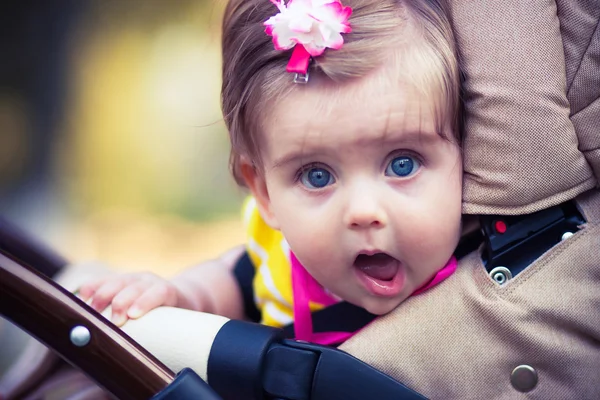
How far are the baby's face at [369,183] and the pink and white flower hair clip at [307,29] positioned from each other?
0.13ft

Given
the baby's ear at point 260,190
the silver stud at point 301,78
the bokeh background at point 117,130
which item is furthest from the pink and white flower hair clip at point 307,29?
the bokeh background at point 117,130

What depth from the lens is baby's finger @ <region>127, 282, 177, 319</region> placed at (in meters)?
1.07

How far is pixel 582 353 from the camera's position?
0.95m

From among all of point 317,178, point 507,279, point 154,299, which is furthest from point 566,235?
point 154,299

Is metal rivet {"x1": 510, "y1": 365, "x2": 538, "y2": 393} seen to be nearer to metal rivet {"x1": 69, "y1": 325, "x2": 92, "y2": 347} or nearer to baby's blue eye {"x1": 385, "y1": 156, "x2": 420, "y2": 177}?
baby's blue eye {"x1": 385, "y1": 156, "x2": 420, "y2": 177}

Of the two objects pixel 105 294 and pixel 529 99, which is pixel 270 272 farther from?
pixel 529 99

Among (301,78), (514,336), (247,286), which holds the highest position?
(301,78)

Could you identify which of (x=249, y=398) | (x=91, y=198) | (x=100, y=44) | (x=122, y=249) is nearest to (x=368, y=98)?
(x=249, y=398)

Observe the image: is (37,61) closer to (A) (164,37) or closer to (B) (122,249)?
(A) (164,37)

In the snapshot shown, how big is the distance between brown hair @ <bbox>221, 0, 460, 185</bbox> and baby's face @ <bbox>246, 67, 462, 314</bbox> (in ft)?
0.07

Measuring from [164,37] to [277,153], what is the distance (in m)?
2.18

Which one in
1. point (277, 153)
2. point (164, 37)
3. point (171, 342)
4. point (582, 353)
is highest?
point (277, 153)

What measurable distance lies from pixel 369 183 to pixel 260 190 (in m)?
0.26

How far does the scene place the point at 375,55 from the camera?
96 centimetres
